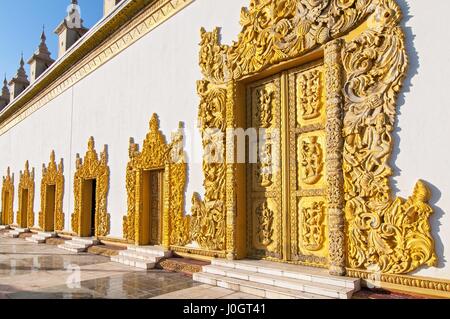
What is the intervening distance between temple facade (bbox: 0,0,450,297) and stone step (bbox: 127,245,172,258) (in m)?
0.18

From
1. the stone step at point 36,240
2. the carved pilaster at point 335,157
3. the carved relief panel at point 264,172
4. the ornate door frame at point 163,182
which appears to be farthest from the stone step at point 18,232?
the carved pilaster at point 335,157

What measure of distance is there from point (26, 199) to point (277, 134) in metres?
13.1

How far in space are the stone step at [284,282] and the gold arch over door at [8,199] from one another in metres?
13.9

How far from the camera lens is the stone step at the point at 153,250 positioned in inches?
232

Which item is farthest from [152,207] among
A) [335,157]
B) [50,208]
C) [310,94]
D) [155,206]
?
[50,208]

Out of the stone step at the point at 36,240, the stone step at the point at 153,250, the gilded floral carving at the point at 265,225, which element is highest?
the gilded floral carving at the point at 265,225

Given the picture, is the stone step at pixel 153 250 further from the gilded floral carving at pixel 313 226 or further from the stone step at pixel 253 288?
the gilded floral carving at pixel 313 226

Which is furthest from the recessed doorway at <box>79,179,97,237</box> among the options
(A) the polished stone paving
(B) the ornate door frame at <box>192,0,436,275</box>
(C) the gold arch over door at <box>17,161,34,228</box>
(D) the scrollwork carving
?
(D) the scrollwork carving

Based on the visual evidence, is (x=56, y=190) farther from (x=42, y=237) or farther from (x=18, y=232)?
(x=18, y=232)

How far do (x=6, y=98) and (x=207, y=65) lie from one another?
18.7 meters

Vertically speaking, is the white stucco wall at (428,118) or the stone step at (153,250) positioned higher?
the white stucco wall at (428,118)

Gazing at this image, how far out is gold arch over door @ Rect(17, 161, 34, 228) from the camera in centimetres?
1311
